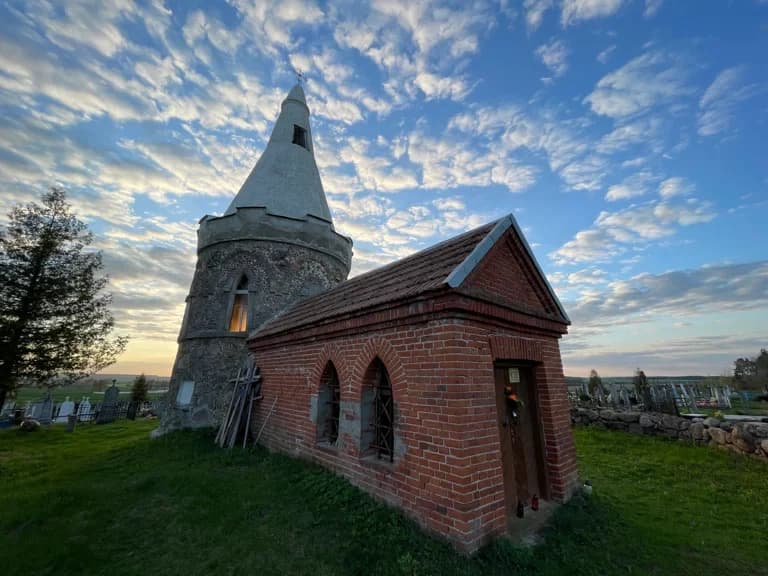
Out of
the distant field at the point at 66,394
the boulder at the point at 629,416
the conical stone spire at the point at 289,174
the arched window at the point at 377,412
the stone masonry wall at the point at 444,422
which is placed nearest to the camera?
the stone masonry wall at the point at 444,422

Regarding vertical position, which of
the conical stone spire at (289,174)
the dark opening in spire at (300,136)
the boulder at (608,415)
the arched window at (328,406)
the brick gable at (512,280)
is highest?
the dark opening in spire at (300,136)

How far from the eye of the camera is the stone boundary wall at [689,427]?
848 centimetres

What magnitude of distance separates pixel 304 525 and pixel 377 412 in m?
1.88

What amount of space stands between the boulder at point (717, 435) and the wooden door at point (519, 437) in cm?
786

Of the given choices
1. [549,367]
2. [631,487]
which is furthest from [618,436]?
[549,367]

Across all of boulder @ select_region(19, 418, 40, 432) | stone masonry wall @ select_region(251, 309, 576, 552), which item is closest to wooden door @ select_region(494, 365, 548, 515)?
stone masonry wall @ select_region(251, 309, 576, 552)

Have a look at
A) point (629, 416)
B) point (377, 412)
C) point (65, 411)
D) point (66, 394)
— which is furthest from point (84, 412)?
point (66, 394)

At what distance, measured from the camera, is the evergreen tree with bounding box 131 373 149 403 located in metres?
23.3

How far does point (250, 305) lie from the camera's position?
1124cm

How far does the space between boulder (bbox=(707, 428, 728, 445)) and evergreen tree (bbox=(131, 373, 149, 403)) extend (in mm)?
30382

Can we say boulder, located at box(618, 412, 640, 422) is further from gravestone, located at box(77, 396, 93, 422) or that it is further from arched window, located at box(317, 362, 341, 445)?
gravestone, located at box(77, 396, 93, 422)

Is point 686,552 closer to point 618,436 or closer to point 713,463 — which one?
point 713,463

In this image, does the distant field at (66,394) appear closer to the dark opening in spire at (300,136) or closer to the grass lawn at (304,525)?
the grass lawn at (304,525)

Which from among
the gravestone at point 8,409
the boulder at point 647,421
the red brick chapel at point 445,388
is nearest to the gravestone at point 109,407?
the gravestone at point 8,409
